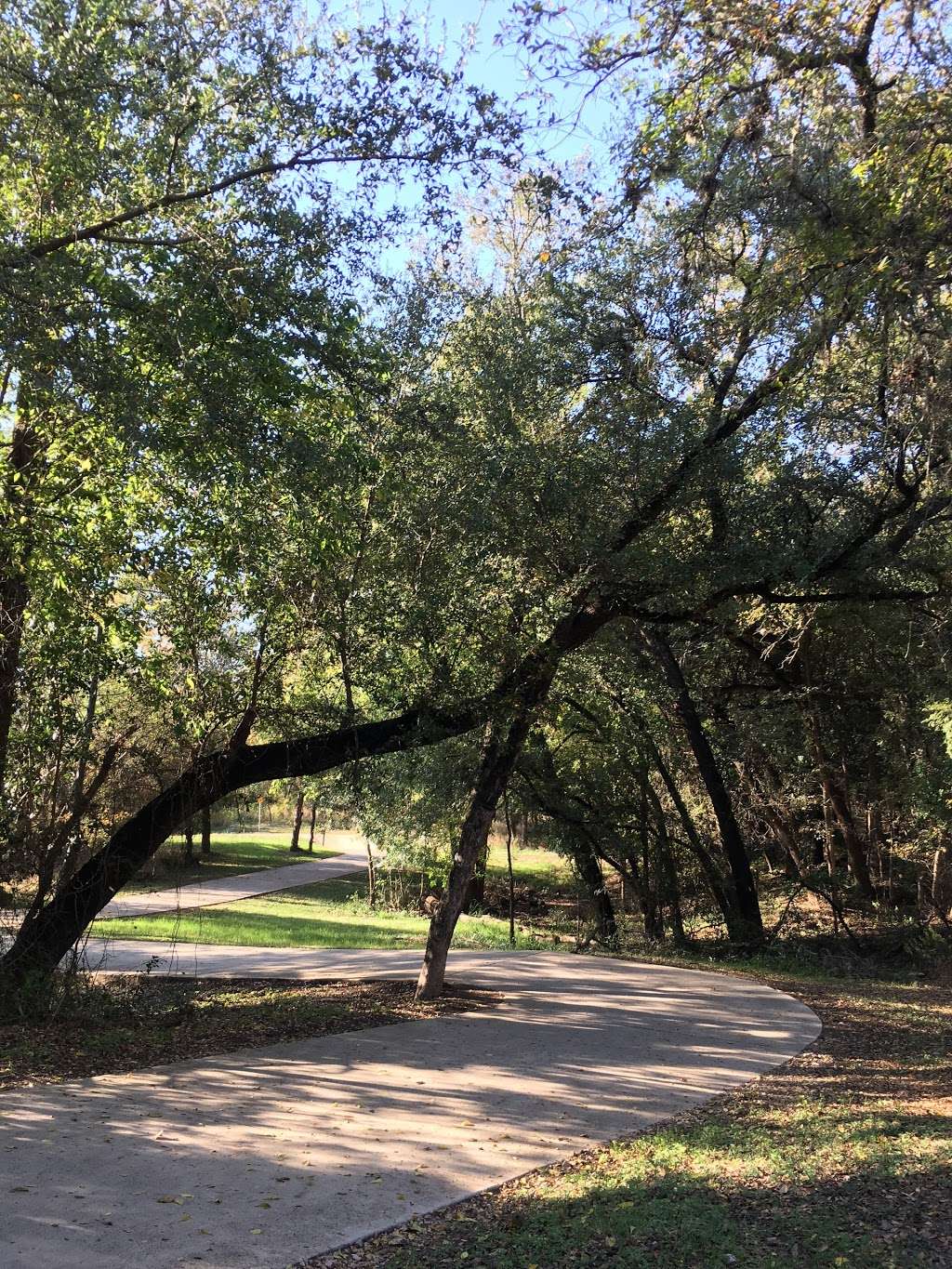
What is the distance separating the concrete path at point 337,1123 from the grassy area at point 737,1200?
0.28 metres

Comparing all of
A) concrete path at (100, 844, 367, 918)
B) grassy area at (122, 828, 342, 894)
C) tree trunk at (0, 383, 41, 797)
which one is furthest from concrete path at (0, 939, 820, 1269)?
concrete path at (100, 844, 367, 918)

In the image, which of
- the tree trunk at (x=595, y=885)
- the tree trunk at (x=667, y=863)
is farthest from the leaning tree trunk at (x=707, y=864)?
the tree trunk at (x=595, y=885)

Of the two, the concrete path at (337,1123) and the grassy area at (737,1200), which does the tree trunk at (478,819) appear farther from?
the grassy area at (737,1200)

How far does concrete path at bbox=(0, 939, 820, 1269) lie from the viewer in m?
4.41

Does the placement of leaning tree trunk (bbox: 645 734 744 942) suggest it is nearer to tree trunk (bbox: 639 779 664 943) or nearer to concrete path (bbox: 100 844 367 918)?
tree trunk (bbox: 639 779 664 943)

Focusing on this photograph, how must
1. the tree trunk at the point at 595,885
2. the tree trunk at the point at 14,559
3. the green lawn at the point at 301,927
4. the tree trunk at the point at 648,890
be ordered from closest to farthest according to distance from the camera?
the tree trunk at the point at 14,559
the green lawn at the point at 301,927
the tree trunk at the point at 648,890
the tree trunk at the point at 595,885

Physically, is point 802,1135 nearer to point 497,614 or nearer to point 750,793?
point 497,614

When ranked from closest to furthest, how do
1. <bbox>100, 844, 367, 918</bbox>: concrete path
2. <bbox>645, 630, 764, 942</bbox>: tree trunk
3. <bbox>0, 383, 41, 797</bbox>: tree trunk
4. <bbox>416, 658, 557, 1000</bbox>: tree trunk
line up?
<bbox>0, 383, 41, 797</bbox>: tree trunk < <bbox>416, 658, 557, 1000</bbox>: tree trunk < <bbox>645, 630, 764, 942</bbox>: tree trunk < <bbox>100, 844, 367, 918</bbox>: concrete path

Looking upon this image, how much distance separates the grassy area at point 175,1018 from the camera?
7.69 meters

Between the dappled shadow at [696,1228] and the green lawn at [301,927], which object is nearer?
the dappled shadow at [696,1228]

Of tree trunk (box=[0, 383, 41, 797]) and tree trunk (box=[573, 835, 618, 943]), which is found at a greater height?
tree trunk (box=[0, 383, 41, 797])

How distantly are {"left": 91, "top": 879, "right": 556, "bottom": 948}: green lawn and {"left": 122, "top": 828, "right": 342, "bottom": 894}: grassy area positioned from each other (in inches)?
27.5

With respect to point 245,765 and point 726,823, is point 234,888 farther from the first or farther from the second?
point 245,765

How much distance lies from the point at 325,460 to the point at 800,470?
5.07m
